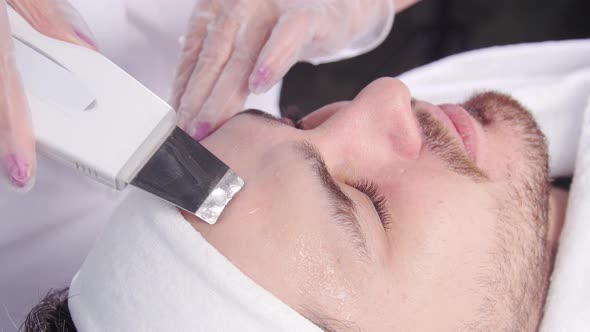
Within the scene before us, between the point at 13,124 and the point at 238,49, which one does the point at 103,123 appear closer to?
the point at 13,124

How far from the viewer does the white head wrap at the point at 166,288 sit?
2.43 feet

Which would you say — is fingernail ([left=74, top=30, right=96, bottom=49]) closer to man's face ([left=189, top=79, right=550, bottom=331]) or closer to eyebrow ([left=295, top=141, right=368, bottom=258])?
man's face ([left=189, top=79, right=550, bottom=331])

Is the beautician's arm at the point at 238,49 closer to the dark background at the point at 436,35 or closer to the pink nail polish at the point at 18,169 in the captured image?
the pink nail polish at the point at 18,169

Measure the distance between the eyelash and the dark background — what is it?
42.5 inches

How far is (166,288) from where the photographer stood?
2.49 ft

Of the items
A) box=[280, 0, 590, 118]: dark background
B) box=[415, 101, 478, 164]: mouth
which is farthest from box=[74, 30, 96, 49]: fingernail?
box=[280, 0, 590, 118]: dark background

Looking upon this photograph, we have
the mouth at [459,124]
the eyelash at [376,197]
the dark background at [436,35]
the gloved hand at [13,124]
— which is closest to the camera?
the gloved hand at [13,124]

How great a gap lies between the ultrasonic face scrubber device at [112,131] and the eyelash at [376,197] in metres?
0.19

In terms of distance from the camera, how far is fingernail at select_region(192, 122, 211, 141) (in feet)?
3.28

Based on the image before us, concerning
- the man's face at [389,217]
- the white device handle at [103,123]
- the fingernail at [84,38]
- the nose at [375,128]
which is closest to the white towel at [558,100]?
the man's face at [389,217]

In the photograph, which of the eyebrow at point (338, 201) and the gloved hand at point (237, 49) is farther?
the gloved hand at point (237, 49)

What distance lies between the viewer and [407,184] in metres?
0.87

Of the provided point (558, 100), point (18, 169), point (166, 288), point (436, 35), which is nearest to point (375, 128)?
point (166, 288)

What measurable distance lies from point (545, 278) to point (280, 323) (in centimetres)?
53
